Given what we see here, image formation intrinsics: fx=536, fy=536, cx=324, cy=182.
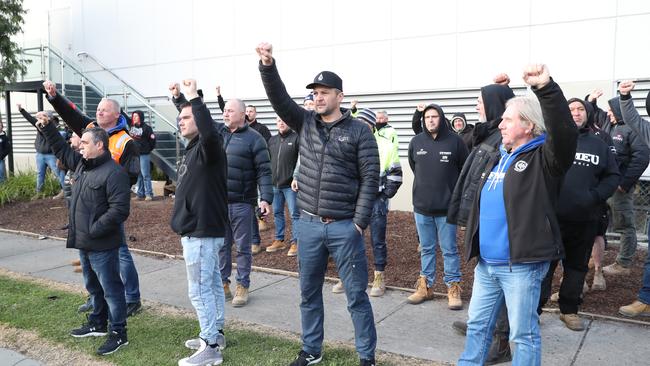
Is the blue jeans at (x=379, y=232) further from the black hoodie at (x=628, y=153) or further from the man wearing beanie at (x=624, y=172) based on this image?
the black hoodie at (x=628, y=153)

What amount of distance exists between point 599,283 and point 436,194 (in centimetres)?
215

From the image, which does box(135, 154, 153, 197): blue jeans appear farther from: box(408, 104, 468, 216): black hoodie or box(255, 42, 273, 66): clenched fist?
box(255, 42, 273, 66): clenched fist

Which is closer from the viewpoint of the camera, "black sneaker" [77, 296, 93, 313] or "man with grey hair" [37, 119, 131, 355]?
"man with grey hair" [37, 119, 131, 355]

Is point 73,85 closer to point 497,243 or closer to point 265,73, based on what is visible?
point 265,73

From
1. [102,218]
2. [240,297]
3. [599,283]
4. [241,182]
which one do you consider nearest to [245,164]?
[241,182]

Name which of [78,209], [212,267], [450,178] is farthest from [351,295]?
[78,209]

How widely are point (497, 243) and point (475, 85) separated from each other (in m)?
7.40

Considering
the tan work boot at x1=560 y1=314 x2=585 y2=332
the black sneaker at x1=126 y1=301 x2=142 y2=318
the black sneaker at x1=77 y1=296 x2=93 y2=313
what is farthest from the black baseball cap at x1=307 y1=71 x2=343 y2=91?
the black sneaker at x1=77 y1=296 x2=93 y2=313

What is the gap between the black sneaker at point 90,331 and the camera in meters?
4.79

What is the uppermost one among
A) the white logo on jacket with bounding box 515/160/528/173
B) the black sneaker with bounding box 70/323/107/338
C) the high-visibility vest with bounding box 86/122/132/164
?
the high-visibility vest with bounding box 86/122/132/164

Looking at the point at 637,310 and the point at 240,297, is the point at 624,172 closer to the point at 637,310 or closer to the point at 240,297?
the point at 637,310

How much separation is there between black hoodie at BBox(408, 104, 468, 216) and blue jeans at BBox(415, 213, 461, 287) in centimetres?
10

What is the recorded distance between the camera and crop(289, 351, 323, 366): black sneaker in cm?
404

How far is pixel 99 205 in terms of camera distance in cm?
452
